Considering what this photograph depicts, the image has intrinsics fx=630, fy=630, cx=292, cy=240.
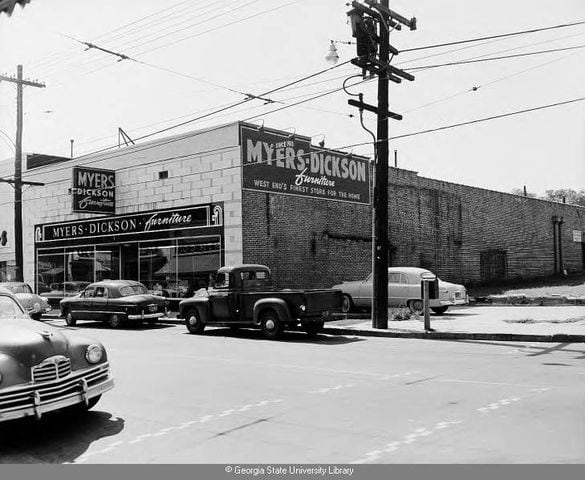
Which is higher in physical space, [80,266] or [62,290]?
[80,266]

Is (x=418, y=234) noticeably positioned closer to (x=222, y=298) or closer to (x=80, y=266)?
(x=80, y=266)

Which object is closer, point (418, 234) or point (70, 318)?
point (70, 318)

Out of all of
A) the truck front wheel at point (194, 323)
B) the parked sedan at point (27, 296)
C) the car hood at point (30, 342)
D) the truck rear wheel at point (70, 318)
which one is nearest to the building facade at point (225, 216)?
the parked sedan at point (27, 296)

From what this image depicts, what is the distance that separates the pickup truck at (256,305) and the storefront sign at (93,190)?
1060 centimetres

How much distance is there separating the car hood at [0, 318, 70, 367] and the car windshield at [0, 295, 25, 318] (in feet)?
2.35

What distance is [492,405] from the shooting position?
7.31 metres

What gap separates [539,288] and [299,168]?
50.4ft

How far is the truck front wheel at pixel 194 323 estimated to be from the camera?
56.9 feet

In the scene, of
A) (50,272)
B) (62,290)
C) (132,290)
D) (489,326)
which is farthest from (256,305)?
(50,272)

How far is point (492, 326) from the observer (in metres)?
16.2

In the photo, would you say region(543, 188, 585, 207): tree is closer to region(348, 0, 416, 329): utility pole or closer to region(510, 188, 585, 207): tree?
region(510, 188, 585, 207): tree

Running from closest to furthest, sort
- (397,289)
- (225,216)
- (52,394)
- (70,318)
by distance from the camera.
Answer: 1. (52,394)
2. (70,318)
3. (397,289)
4. (225,216)

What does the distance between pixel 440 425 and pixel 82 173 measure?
22998 mm
